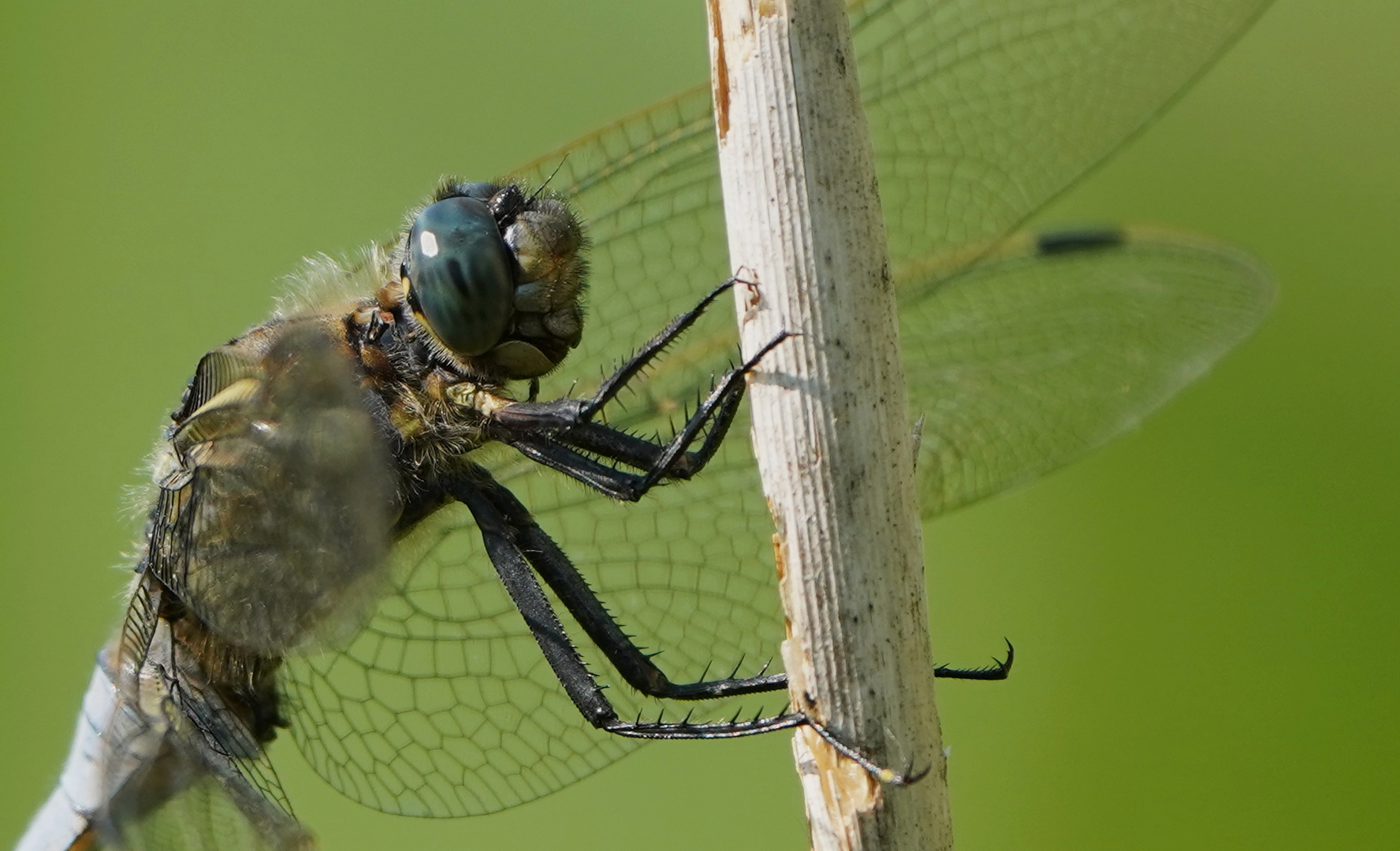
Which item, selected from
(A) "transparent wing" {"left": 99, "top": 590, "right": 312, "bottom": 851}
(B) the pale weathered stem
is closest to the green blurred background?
(A) "transparent wing" {"left": 99, "top": 590, "right": 312, "bottom": 851}

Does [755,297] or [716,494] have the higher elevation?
[716,494]

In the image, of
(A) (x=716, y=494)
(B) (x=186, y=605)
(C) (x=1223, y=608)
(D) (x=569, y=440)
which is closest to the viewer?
(D) (x=569, y=440)

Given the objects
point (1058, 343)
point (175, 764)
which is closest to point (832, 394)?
point (1058, 343)

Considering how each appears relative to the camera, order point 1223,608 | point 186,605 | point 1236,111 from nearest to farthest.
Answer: point 186,605 < point 1223,608 < point 1236,111

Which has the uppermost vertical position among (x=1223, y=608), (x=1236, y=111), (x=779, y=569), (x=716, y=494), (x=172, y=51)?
(x=172, y=51)

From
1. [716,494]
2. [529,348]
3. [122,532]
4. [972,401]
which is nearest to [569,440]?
[529,348]

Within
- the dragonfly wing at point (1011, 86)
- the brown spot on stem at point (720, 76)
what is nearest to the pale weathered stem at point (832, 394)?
the brown spot on stem at point (720, 76)

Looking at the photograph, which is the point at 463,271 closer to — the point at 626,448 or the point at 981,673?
the point at 626,448

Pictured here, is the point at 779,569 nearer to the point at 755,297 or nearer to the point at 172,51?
the point at 755,297
